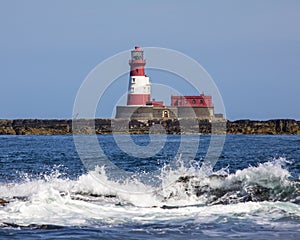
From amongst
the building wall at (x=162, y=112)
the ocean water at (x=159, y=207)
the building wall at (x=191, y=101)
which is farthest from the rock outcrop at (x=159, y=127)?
Answer: the ocean water at (x=159, y=207)

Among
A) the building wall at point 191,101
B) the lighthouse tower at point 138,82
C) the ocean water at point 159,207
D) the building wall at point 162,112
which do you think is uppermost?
the lighthouse tower at point 138,82

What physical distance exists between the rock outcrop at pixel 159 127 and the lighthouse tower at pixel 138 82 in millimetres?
2517

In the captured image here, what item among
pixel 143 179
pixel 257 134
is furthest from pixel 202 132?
pixel 143 179

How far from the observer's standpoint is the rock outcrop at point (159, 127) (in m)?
67.4

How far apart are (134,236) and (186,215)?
2.23 metres

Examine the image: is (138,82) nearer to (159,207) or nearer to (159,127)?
(159,127)

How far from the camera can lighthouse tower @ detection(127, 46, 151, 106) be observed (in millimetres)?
69438

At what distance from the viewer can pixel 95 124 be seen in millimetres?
72562

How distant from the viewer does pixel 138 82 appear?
7006 cm

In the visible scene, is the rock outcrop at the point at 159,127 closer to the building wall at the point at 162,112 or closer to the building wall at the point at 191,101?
the building wall at the point at 162,112

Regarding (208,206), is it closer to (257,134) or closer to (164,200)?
(164,200)

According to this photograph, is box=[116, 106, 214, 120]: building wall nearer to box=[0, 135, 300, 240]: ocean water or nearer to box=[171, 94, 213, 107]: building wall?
box=[171, 94, 213, 107]: building wall

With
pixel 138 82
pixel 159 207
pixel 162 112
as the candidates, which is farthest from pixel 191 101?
pixel 159 207

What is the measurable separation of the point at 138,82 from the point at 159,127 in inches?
226
